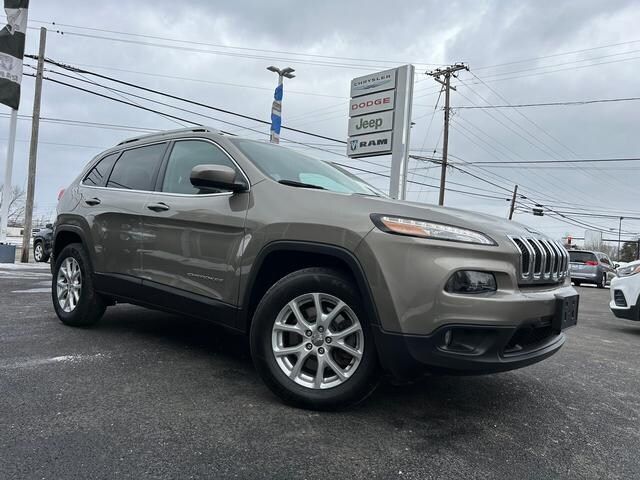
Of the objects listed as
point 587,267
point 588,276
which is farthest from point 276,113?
point 588,276

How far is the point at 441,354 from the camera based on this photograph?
8.27 feet

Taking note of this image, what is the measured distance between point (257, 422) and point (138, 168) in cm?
265

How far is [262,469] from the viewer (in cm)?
220

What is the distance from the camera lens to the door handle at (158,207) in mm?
3788

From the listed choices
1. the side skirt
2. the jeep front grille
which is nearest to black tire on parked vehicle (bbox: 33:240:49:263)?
the side skirt

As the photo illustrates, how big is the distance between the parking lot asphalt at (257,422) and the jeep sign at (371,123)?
11.5 metres

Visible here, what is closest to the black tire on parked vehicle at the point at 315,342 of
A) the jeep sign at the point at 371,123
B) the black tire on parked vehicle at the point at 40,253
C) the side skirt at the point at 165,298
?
the side skirt at the point at 165,298

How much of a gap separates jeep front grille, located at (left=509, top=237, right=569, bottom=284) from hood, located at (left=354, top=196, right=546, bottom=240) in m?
0.09

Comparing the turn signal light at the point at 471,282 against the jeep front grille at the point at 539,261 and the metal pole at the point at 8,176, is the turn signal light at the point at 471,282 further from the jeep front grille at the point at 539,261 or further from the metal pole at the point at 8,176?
the metal pole at the point at 8,176

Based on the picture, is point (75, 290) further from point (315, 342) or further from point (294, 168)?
point (315, 342)

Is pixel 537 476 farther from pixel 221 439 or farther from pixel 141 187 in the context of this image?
pixel 141 187

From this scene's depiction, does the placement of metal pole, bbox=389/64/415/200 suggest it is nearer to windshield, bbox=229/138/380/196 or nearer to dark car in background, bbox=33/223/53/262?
windshield, bbox=229/138/380/196

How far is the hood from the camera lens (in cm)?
272

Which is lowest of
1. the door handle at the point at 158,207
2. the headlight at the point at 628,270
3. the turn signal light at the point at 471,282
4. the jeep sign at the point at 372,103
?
the turn signal light at the point at 471,282
